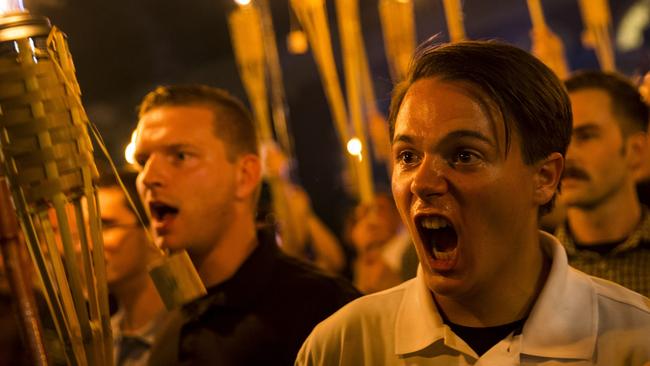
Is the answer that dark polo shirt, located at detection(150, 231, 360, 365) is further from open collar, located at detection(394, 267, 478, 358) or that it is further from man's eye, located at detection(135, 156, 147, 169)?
open collar, located at detection(394, 267, 478, 358)

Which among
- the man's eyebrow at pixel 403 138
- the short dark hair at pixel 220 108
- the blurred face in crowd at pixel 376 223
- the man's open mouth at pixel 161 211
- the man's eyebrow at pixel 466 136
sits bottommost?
the blurred face in crowd at pixel 376 223

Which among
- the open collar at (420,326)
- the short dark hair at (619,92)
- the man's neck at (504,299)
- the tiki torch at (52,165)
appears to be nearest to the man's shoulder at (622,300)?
the man's neck at (504,299)

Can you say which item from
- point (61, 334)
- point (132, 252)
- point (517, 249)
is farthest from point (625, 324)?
point (132, 252)

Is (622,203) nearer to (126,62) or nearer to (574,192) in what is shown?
(574,192)

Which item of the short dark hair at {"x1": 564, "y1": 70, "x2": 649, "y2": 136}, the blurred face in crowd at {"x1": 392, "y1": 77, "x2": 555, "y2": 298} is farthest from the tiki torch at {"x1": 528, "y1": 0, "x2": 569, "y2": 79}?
the blurred face in crowd at {"x1": 392, "y1": 77, "x2": 555, "y2": 298}

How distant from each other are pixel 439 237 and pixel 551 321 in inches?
9.5

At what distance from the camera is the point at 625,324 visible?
4.66 ft

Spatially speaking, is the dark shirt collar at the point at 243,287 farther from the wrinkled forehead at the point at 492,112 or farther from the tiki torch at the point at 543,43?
the tiki torch at the point at 543,43

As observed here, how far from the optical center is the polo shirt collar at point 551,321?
4.65 ft

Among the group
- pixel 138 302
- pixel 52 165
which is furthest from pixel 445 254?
pixel 138 302

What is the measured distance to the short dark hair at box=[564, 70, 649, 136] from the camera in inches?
101

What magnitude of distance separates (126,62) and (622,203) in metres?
6.55

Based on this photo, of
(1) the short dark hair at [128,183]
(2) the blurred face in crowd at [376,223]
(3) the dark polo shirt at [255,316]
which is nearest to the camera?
(3) the dark polo shirt at [255,316]

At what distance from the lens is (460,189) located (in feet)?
4.73
